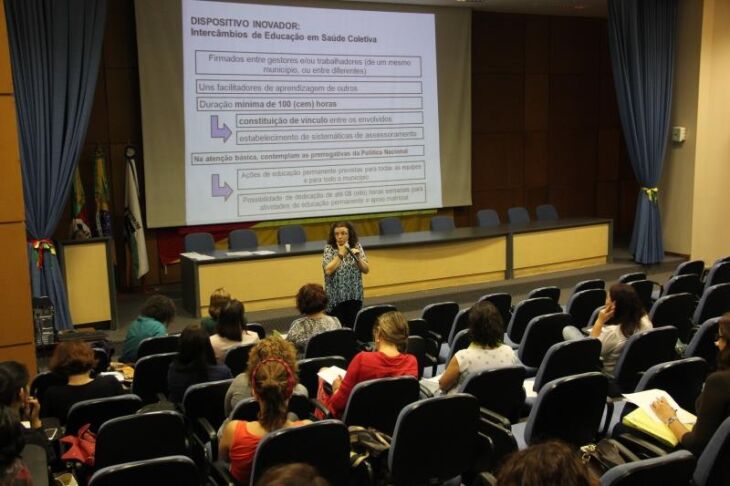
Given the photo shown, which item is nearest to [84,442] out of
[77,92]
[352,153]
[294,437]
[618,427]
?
[294,437]

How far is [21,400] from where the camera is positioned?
3.32 metres

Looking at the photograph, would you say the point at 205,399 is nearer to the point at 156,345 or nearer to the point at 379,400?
the point at 379,400

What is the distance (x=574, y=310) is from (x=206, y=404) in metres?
3.16

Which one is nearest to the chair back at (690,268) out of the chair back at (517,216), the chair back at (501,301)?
the chair back at (501,301)

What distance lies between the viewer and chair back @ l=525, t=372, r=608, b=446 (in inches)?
131

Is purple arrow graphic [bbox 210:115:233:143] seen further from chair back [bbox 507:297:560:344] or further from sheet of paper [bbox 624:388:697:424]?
sheet of paper [bbox 624:388:697:424]

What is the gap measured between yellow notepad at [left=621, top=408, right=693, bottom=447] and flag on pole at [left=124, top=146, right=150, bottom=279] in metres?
6.68

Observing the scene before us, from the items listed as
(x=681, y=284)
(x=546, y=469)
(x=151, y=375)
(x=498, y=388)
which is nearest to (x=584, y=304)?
(x=681, y=284)

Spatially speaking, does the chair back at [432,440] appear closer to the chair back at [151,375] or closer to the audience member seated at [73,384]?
the audience member seated at [73,384]

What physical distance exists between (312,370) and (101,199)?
208 inches

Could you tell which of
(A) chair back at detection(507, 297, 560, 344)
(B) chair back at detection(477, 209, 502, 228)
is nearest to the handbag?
(A) chair back at detection(507, 297, 560, 344)

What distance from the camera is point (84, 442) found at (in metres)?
3.24

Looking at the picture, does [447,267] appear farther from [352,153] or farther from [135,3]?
[135,3]

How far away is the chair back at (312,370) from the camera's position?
423 centimetres
